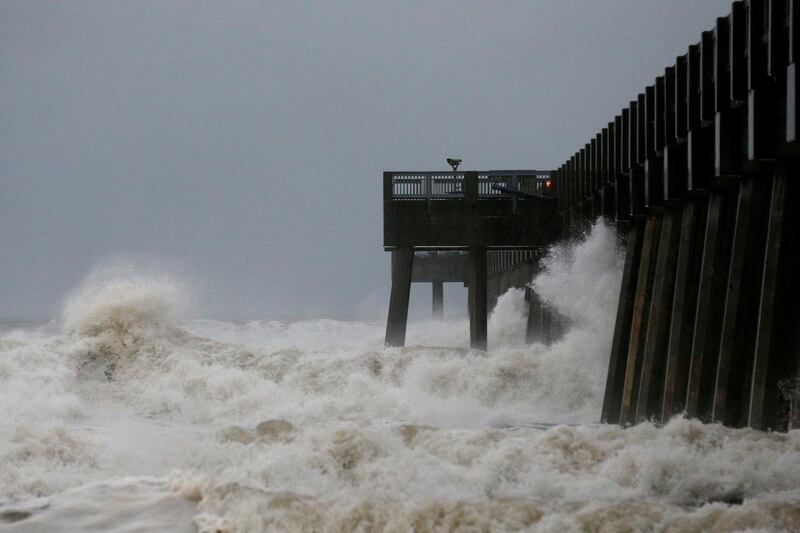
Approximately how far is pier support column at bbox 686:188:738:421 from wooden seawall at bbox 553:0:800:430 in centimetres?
1

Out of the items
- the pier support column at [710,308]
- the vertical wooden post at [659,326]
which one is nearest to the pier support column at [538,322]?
the vertical wooden post at [659,326]

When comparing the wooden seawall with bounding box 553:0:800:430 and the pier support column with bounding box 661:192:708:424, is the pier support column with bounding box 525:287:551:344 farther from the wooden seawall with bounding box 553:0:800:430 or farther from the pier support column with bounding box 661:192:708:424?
the pier support column with bounding box 661:192:708:424

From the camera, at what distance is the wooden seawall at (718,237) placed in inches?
419

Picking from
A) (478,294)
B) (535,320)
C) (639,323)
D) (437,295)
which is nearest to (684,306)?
(639,323)

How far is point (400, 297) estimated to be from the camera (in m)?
25.5

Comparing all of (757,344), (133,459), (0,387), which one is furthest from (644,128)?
(0,387)

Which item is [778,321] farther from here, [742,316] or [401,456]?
[401,456]

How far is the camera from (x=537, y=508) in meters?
8.26

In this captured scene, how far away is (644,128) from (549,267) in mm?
8058

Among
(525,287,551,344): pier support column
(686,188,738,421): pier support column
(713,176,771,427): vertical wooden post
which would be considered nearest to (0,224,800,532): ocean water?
(713,176,771,427): vertical wooden post

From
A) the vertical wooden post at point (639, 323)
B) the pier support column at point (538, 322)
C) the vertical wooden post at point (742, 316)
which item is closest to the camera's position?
the vertical wooden post at point (742, 316)

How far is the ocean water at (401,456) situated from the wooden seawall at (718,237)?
121 cm

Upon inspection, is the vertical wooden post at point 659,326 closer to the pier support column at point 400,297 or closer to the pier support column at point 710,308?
the pier support column at point 710,308

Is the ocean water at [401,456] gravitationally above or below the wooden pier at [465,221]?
below
